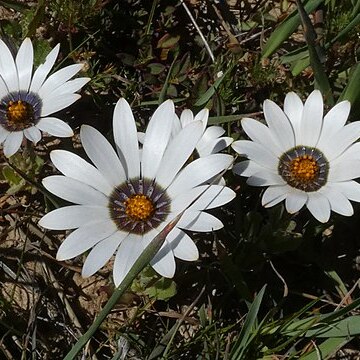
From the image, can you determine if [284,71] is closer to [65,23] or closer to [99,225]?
[65,23]

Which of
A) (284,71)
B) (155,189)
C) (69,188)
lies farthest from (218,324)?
(284,71)

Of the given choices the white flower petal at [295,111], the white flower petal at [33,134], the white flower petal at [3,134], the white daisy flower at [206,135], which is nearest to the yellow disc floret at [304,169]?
the white flower petal at [295,111]

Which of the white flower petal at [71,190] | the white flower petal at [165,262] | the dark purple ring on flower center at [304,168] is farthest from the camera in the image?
the dark purple ring on flower center at [304,168]

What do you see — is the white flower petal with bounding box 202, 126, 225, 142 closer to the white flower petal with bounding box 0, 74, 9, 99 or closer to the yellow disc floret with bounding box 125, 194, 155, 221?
the yellow disc floret with bounding box 125, 194, 155, 221

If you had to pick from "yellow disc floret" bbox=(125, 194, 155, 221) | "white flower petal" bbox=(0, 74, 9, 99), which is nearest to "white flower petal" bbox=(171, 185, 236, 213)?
"yellow disc floret" bbox=(125, 194, 155, 221)

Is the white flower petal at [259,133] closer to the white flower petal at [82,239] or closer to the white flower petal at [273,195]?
the white flower petal at [273,195]

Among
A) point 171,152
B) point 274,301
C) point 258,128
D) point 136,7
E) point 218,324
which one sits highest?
point 136,7
